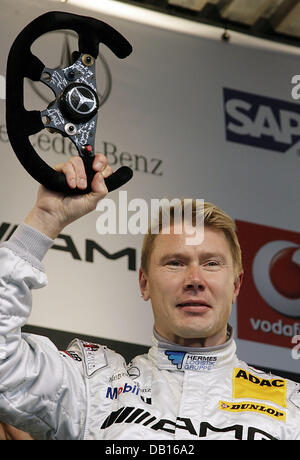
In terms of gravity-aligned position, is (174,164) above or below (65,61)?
below

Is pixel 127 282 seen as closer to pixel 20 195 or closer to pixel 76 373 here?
pixel 20 195

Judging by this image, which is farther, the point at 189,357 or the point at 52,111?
the point at 189,357

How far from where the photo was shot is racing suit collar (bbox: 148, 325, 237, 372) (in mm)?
1940

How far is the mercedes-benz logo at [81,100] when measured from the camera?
162 cm

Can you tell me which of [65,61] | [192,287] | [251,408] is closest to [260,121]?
[65,61]

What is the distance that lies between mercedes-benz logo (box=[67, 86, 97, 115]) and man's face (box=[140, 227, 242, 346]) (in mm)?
529

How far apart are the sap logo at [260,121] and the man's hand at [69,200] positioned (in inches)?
59.4

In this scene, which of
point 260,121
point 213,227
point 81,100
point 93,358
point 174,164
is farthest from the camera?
point 260,121

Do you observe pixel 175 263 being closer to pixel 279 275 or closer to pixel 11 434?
pixel 11 434

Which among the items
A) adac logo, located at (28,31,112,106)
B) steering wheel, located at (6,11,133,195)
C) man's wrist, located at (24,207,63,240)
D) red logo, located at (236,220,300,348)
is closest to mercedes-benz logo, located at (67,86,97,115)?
steering wheel, located at (6,11,133,195)

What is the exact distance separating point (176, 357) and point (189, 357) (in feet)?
0.09

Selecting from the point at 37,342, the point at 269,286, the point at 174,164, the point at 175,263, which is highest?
the point at 174,164

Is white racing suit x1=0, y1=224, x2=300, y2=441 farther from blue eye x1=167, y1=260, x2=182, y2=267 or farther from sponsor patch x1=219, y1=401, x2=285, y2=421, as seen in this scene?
blue eye x1=167, y1=260, x2=182, y2=267

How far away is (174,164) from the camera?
9.61 feet
